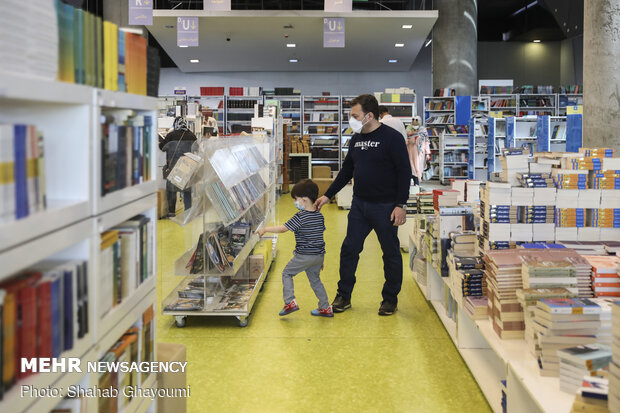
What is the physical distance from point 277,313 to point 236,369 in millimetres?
1120

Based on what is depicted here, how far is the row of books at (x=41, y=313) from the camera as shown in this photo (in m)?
1.20

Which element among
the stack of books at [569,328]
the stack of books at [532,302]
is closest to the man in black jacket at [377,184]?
the stack of books at [532,302]

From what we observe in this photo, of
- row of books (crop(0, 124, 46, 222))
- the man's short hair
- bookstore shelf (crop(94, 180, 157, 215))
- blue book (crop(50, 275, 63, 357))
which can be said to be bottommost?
blue book (crop(50, 275, 63, 357))

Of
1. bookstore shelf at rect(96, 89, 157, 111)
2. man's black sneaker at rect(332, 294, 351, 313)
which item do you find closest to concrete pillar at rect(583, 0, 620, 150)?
man's black sneaker at rect(332, 294, 351, 313)

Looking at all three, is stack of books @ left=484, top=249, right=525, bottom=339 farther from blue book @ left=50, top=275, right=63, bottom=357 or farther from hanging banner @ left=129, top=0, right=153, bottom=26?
hanging banner @ left=129, top=0, right=153, bottom=26

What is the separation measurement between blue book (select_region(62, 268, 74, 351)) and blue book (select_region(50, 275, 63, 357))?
21 millimetres

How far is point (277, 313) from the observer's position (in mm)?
4469

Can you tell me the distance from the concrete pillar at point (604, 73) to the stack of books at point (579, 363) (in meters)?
4.57

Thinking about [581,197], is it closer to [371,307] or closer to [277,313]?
[371,307]

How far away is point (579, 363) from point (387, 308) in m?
2.35

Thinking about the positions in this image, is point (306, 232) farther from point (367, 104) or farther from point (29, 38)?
point (29, 38)

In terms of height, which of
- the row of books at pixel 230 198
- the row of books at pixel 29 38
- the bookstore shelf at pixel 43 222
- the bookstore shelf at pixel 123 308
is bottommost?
the bookstore shelf at pixel 123 308

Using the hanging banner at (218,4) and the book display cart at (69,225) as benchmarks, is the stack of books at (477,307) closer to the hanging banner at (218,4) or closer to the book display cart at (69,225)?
the book display cart at (69,225)

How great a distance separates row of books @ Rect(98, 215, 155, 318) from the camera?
66.1 inches
